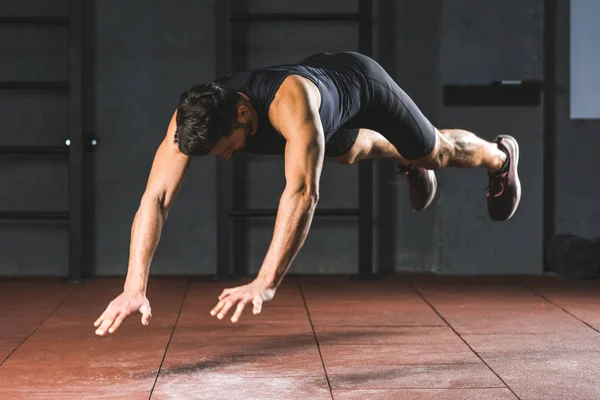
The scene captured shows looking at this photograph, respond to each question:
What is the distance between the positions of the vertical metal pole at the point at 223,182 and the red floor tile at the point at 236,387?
266cm

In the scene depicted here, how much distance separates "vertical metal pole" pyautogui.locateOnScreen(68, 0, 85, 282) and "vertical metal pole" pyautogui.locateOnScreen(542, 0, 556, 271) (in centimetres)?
315

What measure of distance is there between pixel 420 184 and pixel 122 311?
2087 mm

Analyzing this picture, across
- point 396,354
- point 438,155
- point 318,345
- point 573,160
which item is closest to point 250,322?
point 318,345

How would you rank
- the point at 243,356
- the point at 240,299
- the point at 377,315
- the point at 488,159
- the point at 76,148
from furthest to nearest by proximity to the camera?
the point at 76,148 < the point at 377,315 < the point at 488,159 < the point at 243,356 < the point at 240,299

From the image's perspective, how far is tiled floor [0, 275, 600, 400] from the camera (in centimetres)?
316

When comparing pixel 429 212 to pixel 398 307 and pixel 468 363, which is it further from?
pixel 468 363

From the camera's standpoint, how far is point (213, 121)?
2.94m

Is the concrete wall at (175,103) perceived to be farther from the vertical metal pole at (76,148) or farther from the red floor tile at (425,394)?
the red floor tile at (425,394)

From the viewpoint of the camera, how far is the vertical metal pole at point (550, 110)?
Result: 627cm

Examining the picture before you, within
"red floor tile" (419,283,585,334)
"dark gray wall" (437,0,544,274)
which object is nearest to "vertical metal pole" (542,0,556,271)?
"dark gray wall" (437,0,544,274)

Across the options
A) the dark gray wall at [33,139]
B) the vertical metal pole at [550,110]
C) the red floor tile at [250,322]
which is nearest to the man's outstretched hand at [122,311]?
the red floor tile at [250,322]

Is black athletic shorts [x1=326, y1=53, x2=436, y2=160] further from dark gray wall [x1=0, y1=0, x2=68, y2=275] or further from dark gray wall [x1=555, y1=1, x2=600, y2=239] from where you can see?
dark gray wall [x1=0, y1=0, x2=68, y2=275]

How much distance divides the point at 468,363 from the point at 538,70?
3.16 m

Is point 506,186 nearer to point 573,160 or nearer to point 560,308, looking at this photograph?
point 560,308
